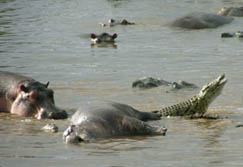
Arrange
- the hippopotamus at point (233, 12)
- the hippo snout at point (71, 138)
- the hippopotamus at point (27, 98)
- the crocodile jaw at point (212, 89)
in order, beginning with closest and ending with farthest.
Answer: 1. the hippo snout at point (71, 138)
2. the crocodile jaw at point (212, 89)
3. the hippopotamus at point (27, 98)
4. the hippopotamus at point (233, 12)

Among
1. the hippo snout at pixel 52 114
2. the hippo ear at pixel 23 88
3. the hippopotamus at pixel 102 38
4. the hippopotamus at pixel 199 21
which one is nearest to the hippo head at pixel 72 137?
the hippo snout at pixel 52 114

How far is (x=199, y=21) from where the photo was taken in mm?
17047

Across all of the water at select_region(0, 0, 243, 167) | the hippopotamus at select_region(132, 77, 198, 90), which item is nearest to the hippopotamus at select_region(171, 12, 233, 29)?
the water at select_region(0, 0, 243, 167)

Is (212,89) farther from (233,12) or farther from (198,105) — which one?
(233,12)

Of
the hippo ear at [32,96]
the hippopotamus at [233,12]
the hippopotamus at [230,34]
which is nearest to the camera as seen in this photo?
the hippo ear at [32,96]

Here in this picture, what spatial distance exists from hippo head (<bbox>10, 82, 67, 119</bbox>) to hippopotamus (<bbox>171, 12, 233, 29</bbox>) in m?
9.03

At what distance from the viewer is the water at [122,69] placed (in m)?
5.54

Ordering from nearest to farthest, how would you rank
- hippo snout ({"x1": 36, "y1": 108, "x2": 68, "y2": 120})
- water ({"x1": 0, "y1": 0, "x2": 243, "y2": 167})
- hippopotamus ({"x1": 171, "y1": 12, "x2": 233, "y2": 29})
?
1. water ({"x1": 0, "y1": 0, "x2": 243, "y2": 167})
2. hippo snout ({"x1": 36, "y1": 108, "x2": 68, "y2": 120})
3. hippopotamus ({"x1": 171, "y1": 12, "x2": 233, "y2": 29})

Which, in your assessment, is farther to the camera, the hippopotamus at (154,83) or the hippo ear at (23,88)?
the hippopotamus at (154,83)

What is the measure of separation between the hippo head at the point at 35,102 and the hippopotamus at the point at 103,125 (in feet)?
3.20

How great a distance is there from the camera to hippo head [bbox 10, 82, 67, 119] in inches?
318

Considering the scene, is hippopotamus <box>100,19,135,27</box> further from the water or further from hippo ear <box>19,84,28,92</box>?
hippo ear <box>19,84,28,92</box>

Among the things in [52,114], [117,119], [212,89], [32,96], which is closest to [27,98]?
[32,96]

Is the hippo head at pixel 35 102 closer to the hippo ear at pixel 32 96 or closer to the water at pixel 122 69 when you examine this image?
the hippo ear at pixel 32 96
